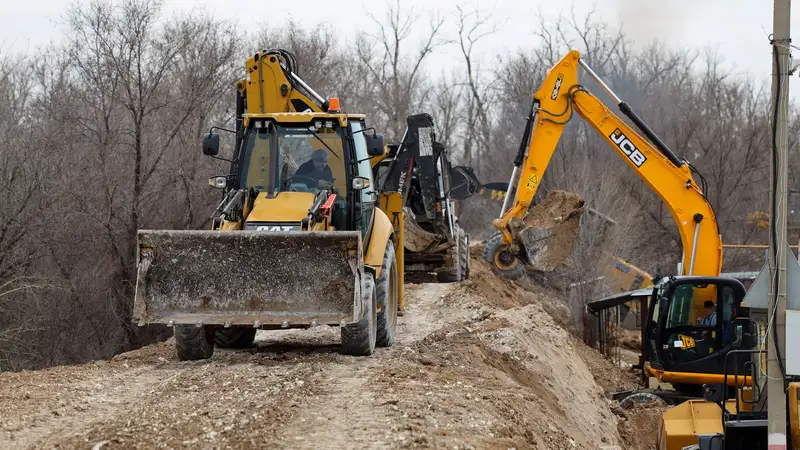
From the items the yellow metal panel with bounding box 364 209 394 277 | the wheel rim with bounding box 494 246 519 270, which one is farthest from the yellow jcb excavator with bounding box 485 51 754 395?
the yellow metal panel with bounding box 364 209 394 277

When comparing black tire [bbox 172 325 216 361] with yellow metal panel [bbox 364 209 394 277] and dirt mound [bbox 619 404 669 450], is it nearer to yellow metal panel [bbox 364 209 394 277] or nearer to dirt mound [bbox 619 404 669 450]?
yellow metal panel [bbox 364 209 394 277]

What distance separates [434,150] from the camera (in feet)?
57.2

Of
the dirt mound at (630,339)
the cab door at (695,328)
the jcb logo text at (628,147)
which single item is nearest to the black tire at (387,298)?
the cab door at (695,328)

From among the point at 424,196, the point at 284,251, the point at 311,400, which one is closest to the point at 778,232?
the point at 311,400

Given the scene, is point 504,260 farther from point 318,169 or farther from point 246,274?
point 246,274

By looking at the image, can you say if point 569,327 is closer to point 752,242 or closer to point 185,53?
point 185,53

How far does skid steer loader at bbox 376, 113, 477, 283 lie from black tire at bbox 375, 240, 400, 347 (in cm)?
414

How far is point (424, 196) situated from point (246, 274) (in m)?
7.52

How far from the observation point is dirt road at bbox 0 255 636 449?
745 centimetres

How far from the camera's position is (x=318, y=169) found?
1170cm

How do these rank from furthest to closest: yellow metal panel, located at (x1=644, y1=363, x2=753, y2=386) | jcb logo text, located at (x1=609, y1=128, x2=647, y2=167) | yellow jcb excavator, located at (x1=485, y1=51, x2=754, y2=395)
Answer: jcb logo text, located at (x1=609, y1=128, x2=647, y2=167) < yellow jcb excavator, located at (x1=485, y1=51, x2=754, y2=395) < yellow metal panel, located at (x1=644, y1=363, x2=753, y2=386)

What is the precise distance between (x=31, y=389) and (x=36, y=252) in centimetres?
1009

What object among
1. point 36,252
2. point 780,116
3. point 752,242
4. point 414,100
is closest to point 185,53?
point 36,252

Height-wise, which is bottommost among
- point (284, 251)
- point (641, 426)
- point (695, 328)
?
point (641, 426)
